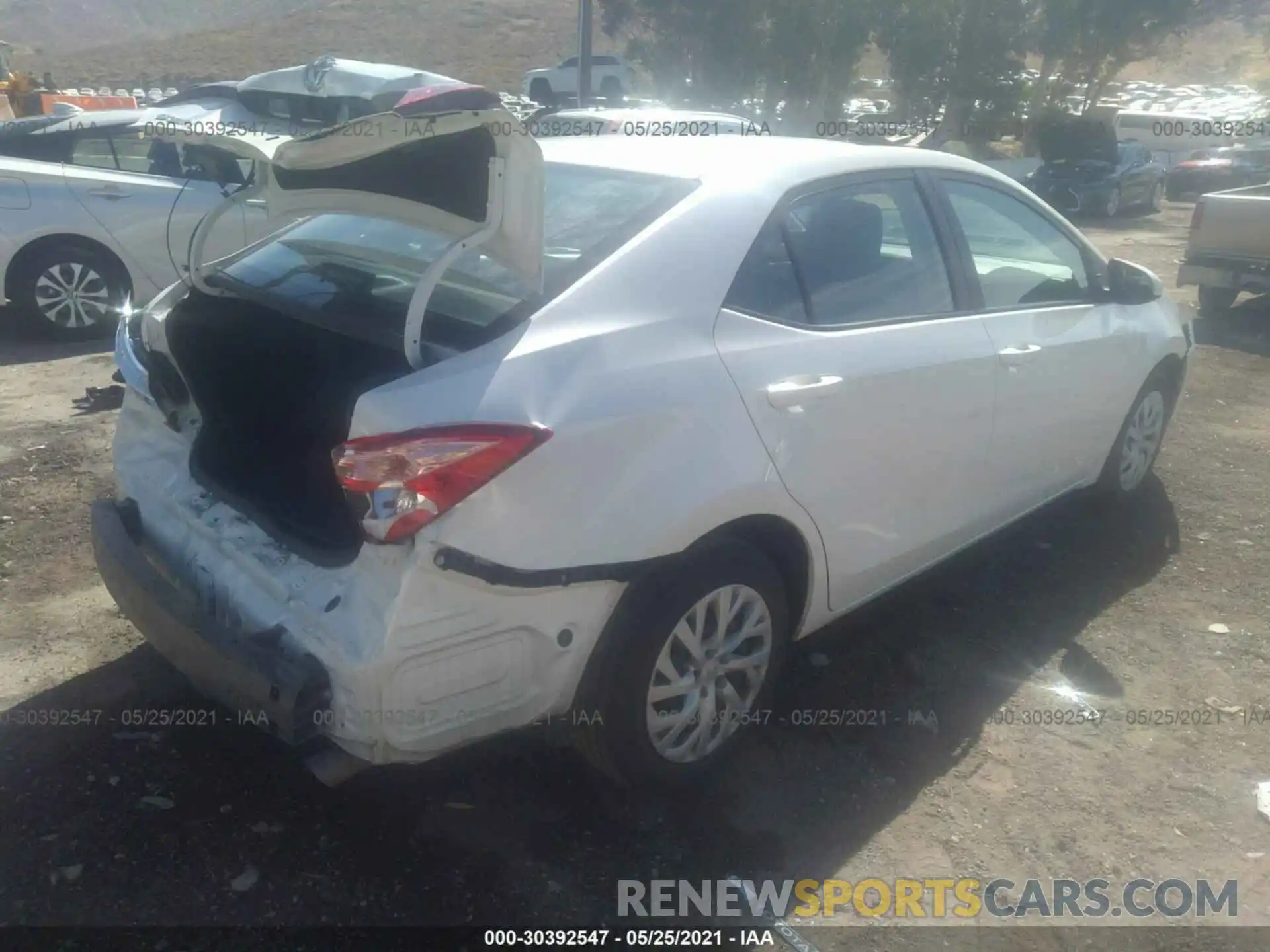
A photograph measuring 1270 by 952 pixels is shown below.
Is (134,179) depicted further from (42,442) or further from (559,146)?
(559,146)

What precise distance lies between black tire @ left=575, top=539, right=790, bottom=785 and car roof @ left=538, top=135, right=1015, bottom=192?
108cm

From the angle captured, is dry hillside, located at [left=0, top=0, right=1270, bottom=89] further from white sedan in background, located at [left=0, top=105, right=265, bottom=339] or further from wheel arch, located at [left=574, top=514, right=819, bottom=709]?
wheel arch, located at [left=574, top=514, right=819, bottom=709]

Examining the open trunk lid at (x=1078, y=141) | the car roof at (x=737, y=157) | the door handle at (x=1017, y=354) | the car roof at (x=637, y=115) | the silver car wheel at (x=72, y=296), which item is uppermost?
the car roof at (x=737, y=157)

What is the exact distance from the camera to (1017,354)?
147 inches

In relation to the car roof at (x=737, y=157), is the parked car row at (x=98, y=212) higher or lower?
lower

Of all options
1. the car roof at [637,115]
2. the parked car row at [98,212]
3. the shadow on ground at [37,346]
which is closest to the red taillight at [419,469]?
the parked car row at [98,212]

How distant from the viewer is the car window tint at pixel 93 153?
7473 millimetres

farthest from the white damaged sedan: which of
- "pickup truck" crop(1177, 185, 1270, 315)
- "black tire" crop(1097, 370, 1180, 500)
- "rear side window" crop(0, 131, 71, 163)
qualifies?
"pickup truck" crop(1177, 185, 1270, 315)

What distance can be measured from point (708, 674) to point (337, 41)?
5136cm

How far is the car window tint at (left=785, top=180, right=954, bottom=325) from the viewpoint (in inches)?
124

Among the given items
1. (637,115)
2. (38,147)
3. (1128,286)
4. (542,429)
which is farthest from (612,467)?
(637,115)

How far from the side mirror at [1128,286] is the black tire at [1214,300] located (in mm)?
6868

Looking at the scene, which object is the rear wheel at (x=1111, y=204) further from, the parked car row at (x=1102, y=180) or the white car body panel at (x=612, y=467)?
the white car body panel at (x=612, y=467)

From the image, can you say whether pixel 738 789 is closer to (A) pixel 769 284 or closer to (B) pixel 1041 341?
(A) pixel 769 284
